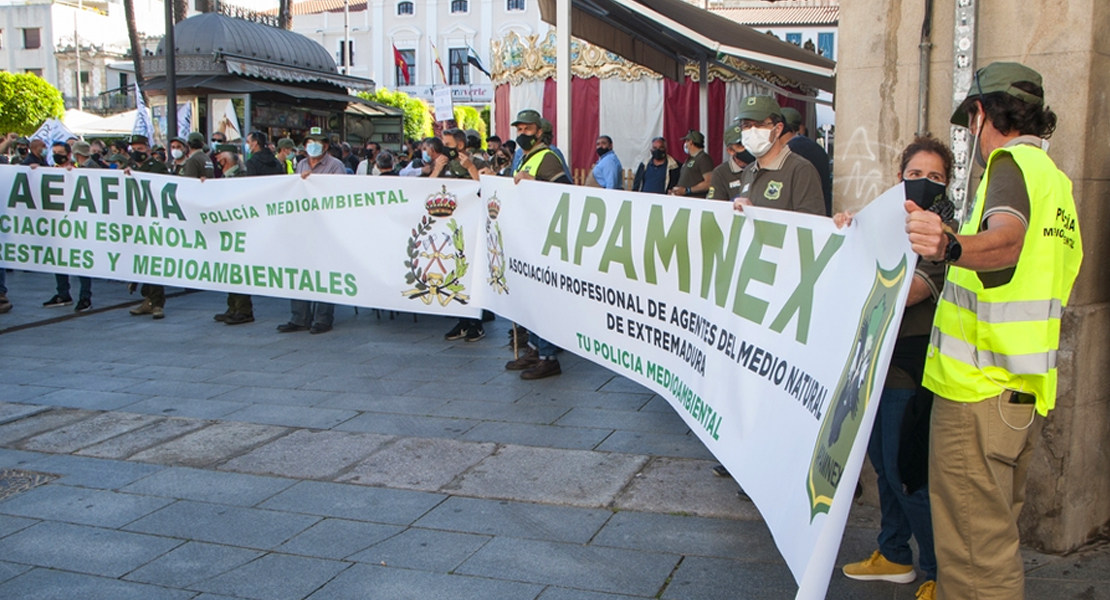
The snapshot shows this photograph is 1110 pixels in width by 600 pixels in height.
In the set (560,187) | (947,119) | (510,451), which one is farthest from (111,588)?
(947,119)

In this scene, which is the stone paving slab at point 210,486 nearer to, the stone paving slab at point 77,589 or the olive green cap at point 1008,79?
the stone paving slab at point 77,589

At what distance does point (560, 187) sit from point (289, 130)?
56.8ft

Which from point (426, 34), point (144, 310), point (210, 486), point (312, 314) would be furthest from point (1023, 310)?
point (426, 34)

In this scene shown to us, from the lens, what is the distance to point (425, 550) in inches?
159

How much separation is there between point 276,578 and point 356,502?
90 cm

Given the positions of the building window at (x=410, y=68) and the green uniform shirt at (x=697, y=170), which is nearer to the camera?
the green uniform shirt at (x=697, y=170)

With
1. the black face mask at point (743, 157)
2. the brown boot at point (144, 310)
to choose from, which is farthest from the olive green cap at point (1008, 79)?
the brown boot at point (144, 310)

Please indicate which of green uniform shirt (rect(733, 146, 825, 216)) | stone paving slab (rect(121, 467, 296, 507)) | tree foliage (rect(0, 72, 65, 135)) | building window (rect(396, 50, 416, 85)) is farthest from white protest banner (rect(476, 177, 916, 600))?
building window (rect(396, 50, 416, 85))

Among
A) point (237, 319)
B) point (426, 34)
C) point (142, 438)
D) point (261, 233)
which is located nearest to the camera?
point (142, 438)

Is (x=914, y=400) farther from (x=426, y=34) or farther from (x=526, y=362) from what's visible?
(x=426, y=34)

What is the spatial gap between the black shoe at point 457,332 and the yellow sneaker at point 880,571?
5706mm

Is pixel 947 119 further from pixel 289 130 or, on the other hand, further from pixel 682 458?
pixel 289 130

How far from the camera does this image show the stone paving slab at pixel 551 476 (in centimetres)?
471

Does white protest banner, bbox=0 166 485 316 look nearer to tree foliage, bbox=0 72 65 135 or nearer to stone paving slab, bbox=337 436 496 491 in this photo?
stone paving slab, bbox=337 436 496 491
